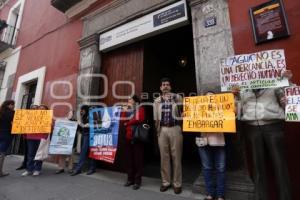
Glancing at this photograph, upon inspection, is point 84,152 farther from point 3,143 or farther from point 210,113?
point 210,113

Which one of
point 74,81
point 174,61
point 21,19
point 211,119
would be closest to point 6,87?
point 21,19

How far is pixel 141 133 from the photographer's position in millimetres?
3682

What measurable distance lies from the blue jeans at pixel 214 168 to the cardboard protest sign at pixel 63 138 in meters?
3.01

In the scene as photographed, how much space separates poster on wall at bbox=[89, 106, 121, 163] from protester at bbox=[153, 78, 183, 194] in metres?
0.97

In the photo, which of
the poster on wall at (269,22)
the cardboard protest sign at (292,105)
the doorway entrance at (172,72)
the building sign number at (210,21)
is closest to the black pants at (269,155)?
the cardboard protest sign at (292,105)

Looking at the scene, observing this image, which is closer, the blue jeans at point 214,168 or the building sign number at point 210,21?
the blue jeans at point 214,168

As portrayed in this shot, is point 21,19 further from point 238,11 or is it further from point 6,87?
point 238,11

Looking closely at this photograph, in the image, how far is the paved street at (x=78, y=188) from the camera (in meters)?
3.25

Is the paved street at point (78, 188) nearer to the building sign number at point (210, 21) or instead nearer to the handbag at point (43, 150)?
the handbag at point (43, 150)

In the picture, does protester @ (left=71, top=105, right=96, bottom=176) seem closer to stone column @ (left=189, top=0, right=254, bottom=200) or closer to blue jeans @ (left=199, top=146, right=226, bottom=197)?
stone column @ (left=189, top=0, right=254, bottom=200)

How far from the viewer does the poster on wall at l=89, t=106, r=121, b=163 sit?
4153mm

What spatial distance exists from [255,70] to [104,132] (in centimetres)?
287

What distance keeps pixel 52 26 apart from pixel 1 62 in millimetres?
4312

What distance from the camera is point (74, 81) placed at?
6090mm
